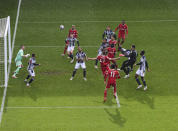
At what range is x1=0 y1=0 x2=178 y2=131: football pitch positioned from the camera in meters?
20.9

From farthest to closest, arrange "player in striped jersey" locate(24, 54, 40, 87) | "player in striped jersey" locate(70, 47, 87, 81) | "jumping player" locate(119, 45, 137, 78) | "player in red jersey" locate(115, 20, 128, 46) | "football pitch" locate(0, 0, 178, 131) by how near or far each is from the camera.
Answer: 1. "player in red jersey" locate(115, 20, 128, 46)
2. "jumping player" locate(119, 45, 137, 78)
3. "player in striped jersey" locate(70, 47, 87, 81)
4. "player in striped jersey" locate(24, 54, 40, 87)
5. "football pitch" locate(0, 0, 178, 131)

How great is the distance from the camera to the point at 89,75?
26.1 metres

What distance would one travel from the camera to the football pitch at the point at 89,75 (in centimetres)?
2089

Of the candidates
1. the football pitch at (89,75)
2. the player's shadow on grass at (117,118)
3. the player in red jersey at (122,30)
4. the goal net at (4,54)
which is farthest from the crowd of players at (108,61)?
the player's shadow on grass at (117,118)

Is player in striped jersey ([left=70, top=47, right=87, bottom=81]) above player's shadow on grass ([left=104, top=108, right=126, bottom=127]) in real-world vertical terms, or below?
above

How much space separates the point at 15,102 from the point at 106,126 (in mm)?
5354

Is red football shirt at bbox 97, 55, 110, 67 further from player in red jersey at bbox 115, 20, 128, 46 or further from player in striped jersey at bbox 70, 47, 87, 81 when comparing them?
player in red jersey at bbox 115, 20, 128, 46

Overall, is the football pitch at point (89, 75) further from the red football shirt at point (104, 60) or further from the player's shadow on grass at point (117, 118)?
the red football shirt at point (104, 60)

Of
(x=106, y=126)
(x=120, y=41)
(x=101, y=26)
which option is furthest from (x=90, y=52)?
(x=106, y=126)

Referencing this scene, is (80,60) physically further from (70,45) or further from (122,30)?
(122,30)

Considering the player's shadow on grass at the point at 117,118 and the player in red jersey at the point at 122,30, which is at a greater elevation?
the player in red jersey at the point at 122,30

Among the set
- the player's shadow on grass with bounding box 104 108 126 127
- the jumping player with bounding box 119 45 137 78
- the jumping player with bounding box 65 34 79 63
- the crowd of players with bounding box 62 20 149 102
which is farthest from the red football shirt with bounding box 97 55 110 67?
the player's shadow on grass with bounding box 104 108 126 127

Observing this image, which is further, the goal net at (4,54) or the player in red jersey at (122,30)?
the player in red jersey at (122,30)

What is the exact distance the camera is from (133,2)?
38688 millimetres
